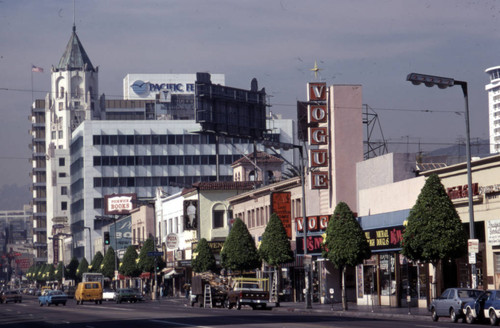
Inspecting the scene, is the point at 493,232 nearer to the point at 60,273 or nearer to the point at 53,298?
the point at 53,298

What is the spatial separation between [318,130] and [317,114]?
43.9 inches

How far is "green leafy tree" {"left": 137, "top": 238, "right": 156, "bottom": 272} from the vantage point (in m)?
111

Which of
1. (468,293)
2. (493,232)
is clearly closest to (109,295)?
(493,232)

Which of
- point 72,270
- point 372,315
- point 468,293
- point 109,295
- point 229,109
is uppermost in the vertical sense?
point 229,109

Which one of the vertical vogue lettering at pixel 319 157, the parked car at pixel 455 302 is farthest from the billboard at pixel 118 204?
the parked car at pixel 455 302

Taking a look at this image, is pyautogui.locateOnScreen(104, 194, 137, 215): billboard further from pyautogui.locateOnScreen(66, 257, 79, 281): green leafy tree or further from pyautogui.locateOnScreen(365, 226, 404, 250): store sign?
pyautogui.locateOnScreen(365, 226, 404, 250): store sign

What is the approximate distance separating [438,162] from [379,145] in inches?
455

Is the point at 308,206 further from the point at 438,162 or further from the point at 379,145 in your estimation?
the point at 438,162

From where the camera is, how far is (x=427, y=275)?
55.5 m

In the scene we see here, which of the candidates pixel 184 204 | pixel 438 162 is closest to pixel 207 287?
pixel 438 162

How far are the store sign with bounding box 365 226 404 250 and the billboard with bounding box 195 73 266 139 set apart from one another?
139ft

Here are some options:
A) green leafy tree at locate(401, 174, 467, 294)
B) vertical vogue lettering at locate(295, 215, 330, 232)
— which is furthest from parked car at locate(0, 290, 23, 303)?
green leafy tree at locate(401, 174, 467, 294)

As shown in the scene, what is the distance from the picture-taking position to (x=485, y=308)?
1480 inches

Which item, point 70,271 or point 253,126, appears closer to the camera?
point 253,126
